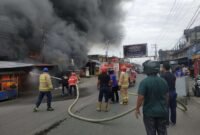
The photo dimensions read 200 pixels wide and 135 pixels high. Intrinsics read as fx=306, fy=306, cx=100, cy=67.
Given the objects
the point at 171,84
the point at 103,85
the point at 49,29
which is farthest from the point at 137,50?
the point at 171,84

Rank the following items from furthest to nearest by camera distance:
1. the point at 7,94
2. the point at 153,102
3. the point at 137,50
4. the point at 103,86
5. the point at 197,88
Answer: the point at 137,50
the point at 7,94
the point at 197,88
the point at 103,86
the point at 153,102

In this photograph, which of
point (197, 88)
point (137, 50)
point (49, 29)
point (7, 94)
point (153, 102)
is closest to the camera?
point (153, 102)

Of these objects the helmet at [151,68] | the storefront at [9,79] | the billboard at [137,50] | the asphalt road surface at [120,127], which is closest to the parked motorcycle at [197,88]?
the asphalt road surface at [120,127]

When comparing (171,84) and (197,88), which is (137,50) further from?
(171,84)

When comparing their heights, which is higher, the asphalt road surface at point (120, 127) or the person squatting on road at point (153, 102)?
the person squatting on road at point (153, 102)

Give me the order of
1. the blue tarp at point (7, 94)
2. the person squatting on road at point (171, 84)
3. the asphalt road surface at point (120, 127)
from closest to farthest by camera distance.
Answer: the asphalt road surface at point (120, 127), the person squatting on road at point (171, 84), the blue tarp at point (7, 94)

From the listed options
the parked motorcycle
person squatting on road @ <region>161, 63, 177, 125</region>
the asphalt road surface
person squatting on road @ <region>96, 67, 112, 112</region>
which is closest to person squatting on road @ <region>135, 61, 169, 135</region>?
the asphalt road surface

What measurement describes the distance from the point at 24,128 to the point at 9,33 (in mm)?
20529

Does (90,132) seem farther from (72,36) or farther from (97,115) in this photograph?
(72,36)

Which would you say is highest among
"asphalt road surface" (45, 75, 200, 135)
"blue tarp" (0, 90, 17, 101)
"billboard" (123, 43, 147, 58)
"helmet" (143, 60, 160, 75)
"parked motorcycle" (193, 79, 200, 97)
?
"billboard" (123, 43, 147, 58)

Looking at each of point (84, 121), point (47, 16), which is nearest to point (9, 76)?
point (84, 121)

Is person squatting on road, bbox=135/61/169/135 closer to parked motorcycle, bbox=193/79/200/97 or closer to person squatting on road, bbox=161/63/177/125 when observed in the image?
person squatting on road, bbox=161/63/177/125

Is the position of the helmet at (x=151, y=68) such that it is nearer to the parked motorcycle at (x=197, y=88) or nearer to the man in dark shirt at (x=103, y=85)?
the man in dark shirt at (x=103, y=85)

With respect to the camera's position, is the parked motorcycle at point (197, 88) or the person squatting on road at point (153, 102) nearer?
the person squatting on road at point (153, 102)
